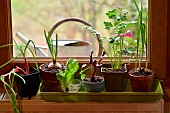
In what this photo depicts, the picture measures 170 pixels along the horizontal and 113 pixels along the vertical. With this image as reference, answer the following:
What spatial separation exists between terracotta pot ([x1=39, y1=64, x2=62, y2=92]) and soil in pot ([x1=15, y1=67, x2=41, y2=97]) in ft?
0.10

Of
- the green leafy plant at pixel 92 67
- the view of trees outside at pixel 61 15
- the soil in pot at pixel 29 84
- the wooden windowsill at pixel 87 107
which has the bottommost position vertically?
the wooden windowsill at pixel 87 107

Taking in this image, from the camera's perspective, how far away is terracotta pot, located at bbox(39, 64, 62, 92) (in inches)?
62.4

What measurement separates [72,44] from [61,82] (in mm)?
290

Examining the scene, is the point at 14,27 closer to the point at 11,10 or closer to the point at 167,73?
the point at 11,10

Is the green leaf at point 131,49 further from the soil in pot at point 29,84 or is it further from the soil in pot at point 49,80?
the soil in pot at point 29,84

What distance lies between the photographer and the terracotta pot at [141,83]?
5.11 feet

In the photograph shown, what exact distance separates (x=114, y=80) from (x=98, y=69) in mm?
130

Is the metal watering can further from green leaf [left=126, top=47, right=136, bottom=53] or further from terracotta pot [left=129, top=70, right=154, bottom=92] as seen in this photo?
terracotta pot [left=129, top=70, right=154, bottom=92]

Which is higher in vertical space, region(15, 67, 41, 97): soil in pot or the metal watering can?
the metal watering can

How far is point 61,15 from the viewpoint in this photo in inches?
70.1

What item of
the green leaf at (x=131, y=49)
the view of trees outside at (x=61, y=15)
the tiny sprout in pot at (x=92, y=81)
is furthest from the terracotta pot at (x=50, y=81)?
the green leaf at (x=131, y=49)

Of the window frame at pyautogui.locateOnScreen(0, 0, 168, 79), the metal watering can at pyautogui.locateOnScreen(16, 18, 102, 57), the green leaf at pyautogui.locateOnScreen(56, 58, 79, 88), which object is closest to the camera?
the green leaf at pyautogui.locateOnScreen(56, 58, 79, 88)

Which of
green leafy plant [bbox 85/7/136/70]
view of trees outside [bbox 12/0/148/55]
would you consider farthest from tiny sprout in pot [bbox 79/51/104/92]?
view of trees outside [bbox 12/0/148/55]

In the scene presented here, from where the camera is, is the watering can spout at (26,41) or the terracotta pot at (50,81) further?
the watering can spout at (26,41)
